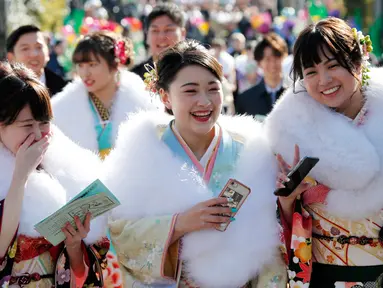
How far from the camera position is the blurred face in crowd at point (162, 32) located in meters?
6.31

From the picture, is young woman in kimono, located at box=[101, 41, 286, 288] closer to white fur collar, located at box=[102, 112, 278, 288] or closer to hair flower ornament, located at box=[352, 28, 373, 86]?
white fur collar, located at box=[102, 112, 278, 288]

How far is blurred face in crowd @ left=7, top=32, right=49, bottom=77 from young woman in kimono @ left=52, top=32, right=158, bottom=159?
2.21 ft

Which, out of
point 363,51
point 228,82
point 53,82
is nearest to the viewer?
point 363,51

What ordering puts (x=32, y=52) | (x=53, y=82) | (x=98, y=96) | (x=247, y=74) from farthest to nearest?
(x=247, y=74) < (x=53, y=82) < (x=32, y=52) < (x=98, y=96)

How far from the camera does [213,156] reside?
11.5ft

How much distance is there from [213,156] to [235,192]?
0.34 m

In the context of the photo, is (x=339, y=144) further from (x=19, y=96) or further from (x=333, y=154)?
(x=19, y=96)

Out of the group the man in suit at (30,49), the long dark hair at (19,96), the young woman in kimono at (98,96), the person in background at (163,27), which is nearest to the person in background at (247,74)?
the person in background at (163,27)

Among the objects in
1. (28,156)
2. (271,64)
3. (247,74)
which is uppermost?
(28,156)

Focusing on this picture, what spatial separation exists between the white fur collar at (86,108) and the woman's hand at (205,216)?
7.44 feet

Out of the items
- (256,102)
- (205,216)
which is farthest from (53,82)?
(205,216)

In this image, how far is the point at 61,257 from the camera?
11.0 feet

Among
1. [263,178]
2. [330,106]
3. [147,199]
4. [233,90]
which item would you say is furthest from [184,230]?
[233,90]

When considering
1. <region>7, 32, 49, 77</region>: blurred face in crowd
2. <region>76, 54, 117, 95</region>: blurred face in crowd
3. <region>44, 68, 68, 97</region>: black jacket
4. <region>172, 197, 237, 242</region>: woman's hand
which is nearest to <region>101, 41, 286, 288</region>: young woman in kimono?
<region>172, 197, 237, 242</region>: woman's hand
